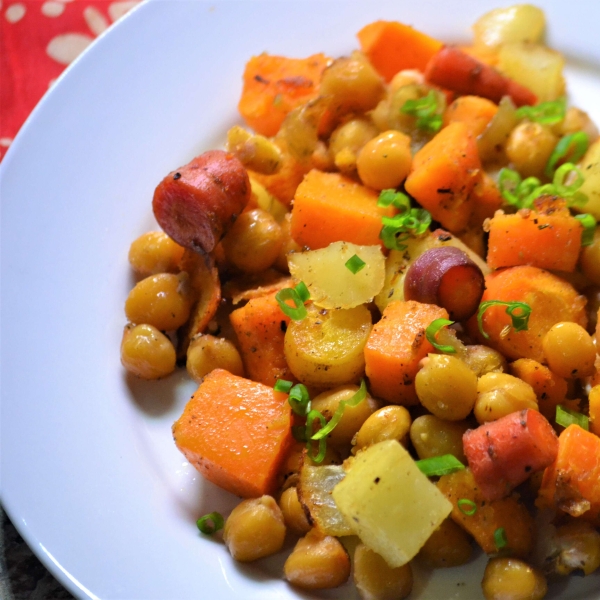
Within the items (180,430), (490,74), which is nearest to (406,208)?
(490,74)

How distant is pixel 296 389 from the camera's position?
188cm

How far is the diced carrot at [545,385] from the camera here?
72.8 inches

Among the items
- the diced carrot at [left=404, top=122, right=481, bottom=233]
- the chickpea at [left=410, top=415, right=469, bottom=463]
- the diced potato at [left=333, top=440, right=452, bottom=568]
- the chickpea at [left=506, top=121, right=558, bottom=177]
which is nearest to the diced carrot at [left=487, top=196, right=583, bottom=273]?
the diced carrot at [left=404, top=122, right=481, bottom=233]

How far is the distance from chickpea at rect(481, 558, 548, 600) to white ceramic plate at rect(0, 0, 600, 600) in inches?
3.0

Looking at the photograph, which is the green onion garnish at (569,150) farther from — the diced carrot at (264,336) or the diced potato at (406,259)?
the diced carrot at (264,336)

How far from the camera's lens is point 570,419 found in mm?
1764

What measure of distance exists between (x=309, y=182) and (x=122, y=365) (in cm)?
86

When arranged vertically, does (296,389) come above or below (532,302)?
above

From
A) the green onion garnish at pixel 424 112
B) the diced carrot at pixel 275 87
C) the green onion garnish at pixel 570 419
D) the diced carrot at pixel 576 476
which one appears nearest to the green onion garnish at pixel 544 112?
the green onion garnish at pixel 424 112

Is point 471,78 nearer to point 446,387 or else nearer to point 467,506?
point 446,387

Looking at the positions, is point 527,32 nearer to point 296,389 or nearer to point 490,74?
point 490,74

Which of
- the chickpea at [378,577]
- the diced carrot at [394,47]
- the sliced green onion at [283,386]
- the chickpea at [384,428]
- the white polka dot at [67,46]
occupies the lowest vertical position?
the chickpea at [378,577]

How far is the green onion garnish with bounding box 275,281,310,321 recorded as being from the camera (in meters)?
1.94

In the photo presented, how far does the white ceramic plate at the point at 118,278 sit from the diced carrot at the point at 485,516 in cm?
14
